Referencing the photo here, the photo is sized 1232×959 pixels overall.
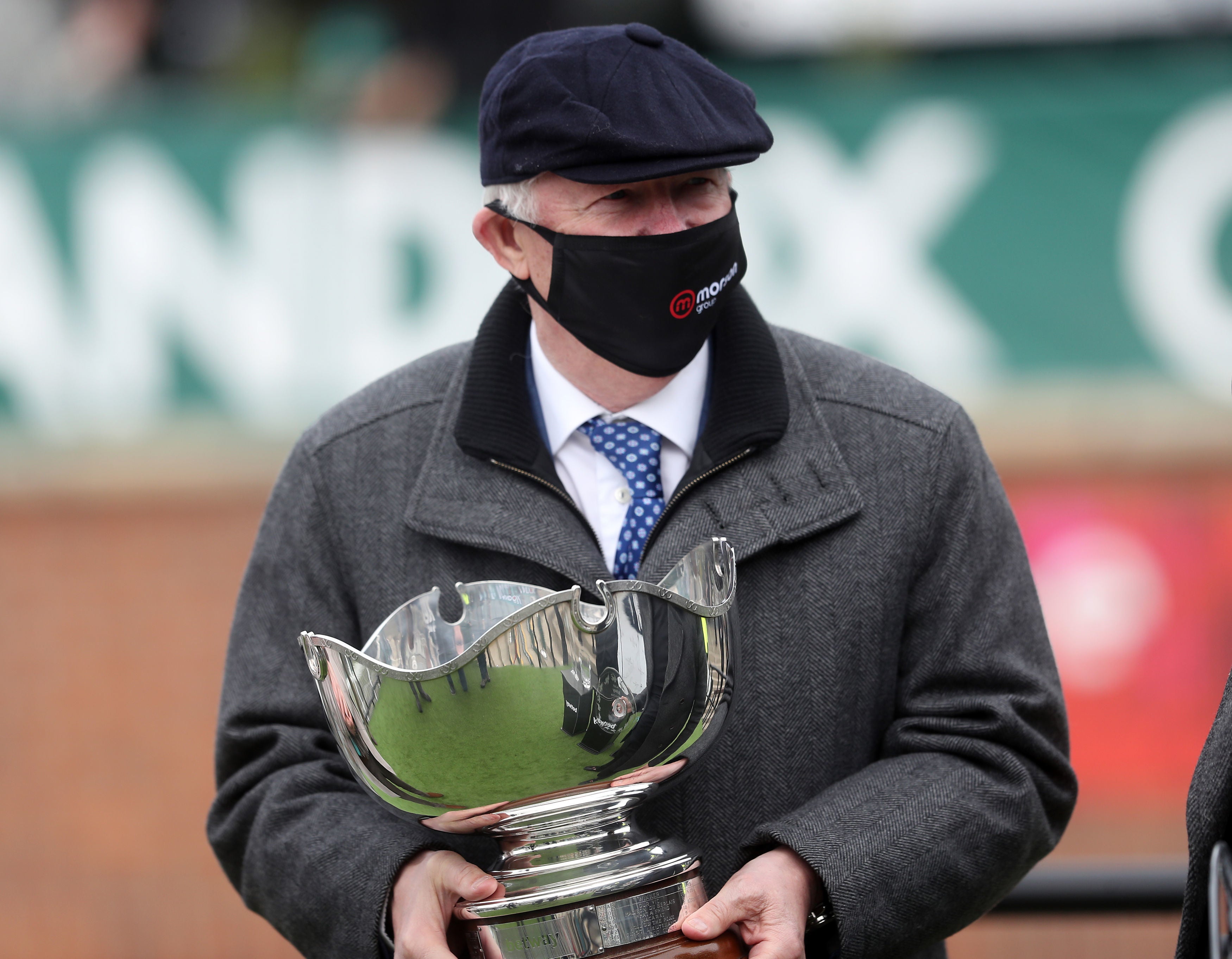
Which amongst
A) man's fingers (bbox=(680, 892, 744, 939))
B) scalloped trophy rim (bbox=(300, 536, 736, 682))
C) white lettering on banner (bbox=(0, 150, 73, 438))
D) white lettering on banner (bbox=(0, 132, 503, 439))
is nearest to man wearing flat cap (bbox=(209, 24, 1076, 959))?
man's fingers (bbox=(680, 892, 744, 939))

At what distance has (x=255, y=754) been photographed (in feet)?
7.12

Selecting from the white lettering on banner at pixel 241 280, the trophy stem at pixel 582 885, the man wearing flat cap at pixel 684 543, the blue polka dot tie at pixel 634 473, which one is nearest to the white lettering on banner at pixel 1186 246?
the white lettering on banner at pixel 241 280

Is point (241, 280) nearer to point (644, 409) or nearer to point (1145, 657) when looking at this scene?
point (1145, 657)

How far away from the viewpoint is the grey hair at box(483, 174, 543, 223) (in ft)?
6.85

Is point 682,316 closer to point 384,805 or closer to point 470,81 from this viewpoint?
point 384,805

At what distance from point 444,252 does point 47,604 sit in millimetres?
2007

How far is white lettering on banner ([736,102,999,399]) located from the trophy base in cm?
386

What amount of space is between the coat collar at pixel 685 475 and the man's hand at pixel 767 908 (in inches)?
15.6

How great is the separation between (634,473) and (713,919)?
65 cm

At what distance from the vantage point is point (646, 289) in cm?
205

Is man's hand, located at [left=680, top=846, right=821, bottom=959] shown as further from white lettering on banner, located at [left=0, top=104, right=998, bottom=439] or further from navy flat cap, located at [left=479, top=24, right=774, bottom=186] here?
white lettering on banner, located at [left=0, top=104, right=998, bottom=439]

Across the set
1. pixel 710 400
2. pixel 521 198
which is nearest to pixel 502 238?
pixel 521 198

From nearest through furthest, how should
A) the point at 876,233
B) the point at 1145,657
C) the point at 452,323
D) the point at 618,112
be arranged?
the point at 618,112, the point at 1145,657, the point at 876,233, the point at 452,323

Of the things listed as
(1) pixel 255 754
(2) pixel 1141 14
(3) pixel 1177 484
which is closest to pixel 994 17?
(2) pixel 1141 14
